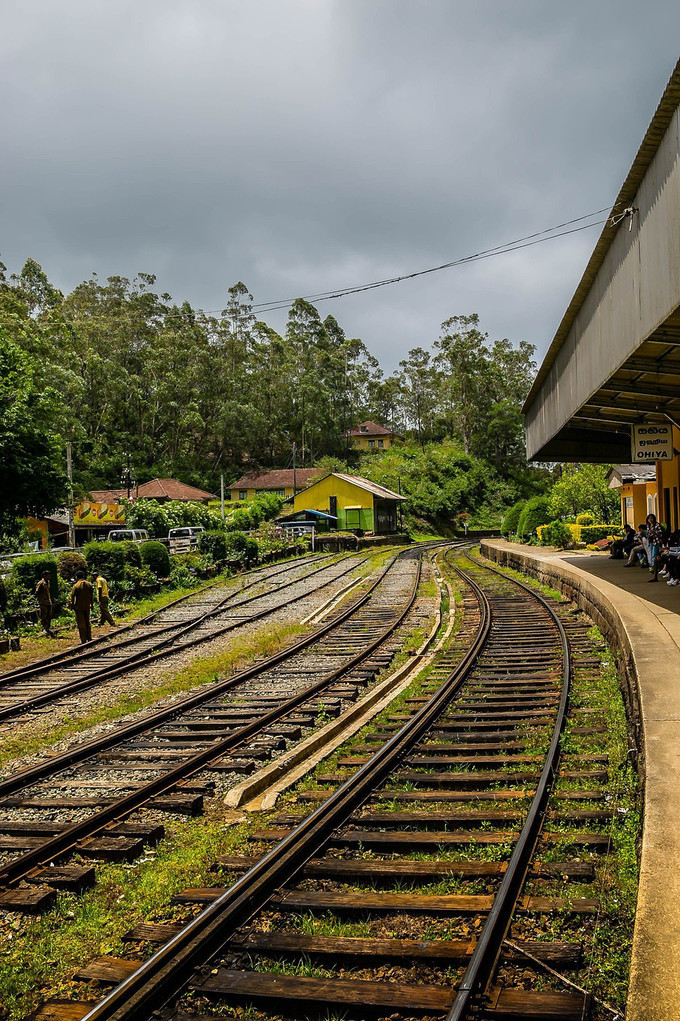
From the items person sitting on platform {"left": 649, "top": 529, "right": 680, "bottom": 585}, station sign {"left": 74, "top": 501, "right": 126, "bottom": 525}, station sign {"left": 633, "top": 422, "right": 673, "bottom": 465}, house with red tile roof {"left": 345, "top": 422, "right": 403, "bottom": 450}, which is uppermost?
house with red tile roof {"left": 345, "top": 422, "right": 403, "bottom": 450}

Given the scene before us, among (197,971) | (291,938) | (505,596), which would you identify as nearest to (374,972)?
(291,938)

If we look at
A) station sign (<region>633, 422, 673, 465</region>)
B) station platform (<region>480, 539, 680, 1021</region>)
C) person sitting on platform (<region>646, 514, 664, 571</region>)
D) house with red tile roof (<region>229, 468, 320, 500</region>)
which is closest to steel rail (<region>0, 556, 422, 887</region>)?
station platform (<region>480, 539, 680, 1021</region>)

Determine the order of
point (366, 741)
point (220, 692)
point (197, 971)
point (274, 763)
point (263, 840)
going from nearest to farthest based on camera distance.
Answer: point (197, 971)
point (263, 840)
point (274, 763)
point (366, 741)
point (220, 692)

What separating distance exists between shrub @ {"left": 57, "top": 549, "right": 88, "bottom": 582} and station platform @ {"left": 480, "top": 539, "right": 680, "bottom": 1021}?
12341mm

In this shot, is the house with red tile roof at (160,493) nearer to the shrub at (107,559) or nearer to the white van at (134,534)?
the white van at (134,534)

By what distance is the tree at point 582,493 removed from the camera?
4166 cm

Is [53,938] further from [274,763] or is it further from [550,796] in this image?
[550,796]

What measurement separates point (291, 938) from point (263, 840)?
4.91ft

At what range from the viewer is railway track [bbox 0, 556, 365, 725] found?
11.5m

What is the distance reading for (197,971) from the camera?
12.7ft

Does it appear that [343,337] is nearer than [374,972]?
No

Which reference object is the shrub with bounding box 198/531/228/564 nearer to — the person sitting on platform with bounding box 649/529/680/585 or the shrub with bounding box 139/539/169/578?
the shrub with bounding box 139/539/169/578

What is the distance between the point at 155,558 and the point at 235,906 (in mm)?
22022

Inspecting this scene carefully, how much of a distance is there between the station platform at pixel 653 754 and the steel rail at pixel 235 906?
2.02 metres
